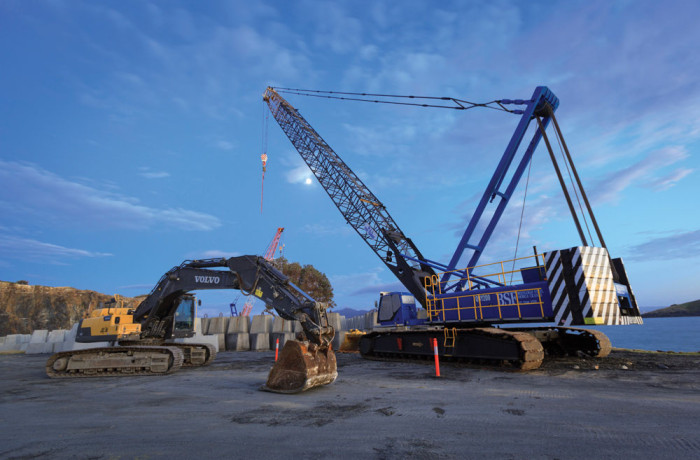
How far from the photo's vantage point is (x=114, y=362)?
454 inches

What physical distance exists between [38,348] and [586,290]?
105 ft

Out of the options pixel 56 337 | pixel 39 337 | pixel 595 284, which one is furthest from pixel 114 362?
pixel 39 337

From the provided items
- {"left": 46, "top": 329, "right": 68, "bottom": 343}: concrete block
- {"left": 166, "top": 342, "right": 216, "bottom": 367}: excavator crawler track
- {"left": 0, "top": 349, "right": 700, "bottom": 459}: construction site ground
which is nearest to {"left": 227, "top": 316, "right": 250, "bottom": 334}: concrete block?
{"left": 166, "top": 342, "right": 216, "bottom": 367}: excavator crawler track

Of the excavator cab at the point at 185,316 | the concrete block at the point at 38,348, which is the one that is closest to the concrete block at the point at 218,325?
A: the excavator cab at the point at 185,316

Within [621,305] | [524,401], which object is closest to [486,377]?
[524,401]

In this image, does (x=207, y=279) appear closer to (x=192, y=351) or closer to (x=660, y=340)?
(x=192, y=351)

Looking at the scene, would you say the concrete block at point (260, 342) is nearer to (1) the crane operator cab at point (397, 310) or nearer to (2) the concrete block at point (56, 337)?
(1) the crane operator cab at point (397, 310)

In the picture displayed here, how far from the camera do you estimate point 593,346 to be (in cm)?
1218

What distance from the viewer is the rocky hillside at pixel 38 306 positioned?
5303cm

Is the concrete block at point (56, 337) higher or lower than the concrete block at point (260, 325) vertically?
lower

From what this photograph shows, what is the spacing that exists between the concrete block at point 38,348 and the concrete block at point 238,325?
12915 millimetres

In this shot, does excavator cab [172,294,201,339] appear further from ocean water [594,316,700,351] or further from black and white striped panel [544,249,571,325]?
ocean water [594,316,700,351]

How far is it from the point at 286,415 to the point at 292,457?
1.99 metres

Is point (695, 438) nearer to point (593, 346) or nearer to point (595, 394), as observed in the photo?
point (595, 394)
